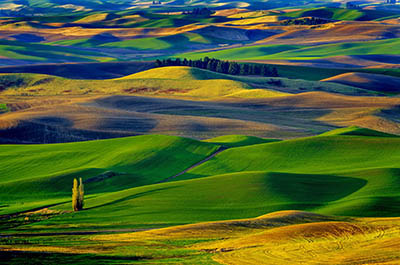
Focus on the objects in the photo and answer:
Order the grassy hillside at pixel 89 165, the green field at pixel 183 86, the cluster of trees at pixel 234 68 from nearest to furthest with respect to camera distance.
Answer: the grassy hillside at pixel 89 165 → the green field at pixel 183 86 → the cluster of trees at pixel 234 68

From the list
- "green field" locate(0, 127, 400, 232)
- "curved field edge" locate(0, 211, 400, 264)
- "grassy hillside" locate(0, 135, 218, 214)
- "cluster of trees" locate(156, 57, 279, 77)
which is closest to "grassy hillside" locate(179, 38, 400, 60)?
"cluster of trees" locate(156, 57, 279, 77)

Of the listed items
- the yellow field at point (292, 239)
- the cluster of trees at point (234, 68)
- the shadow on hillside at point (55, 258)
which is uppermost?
the shadow on hillside at point (55, 258)

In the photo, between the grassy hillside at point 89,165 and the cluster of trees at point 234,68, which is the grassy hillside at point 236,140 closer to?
the grassy hillside at point 89,165

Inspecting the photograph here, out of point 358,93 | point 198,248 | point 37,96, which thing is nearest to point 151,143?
point 198,248

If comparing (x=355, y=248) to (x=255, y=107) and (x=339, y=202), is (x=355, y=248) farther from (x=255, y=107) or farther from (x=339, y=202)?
(x=255, y=107)

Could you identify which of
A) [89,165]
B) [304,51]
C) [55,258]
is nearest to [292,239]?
[55,258]

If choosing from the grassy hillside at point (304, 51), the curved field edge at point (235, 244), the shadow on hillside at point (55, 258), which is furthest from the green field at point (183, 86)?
the shadow on hillside at point (55, 258)
